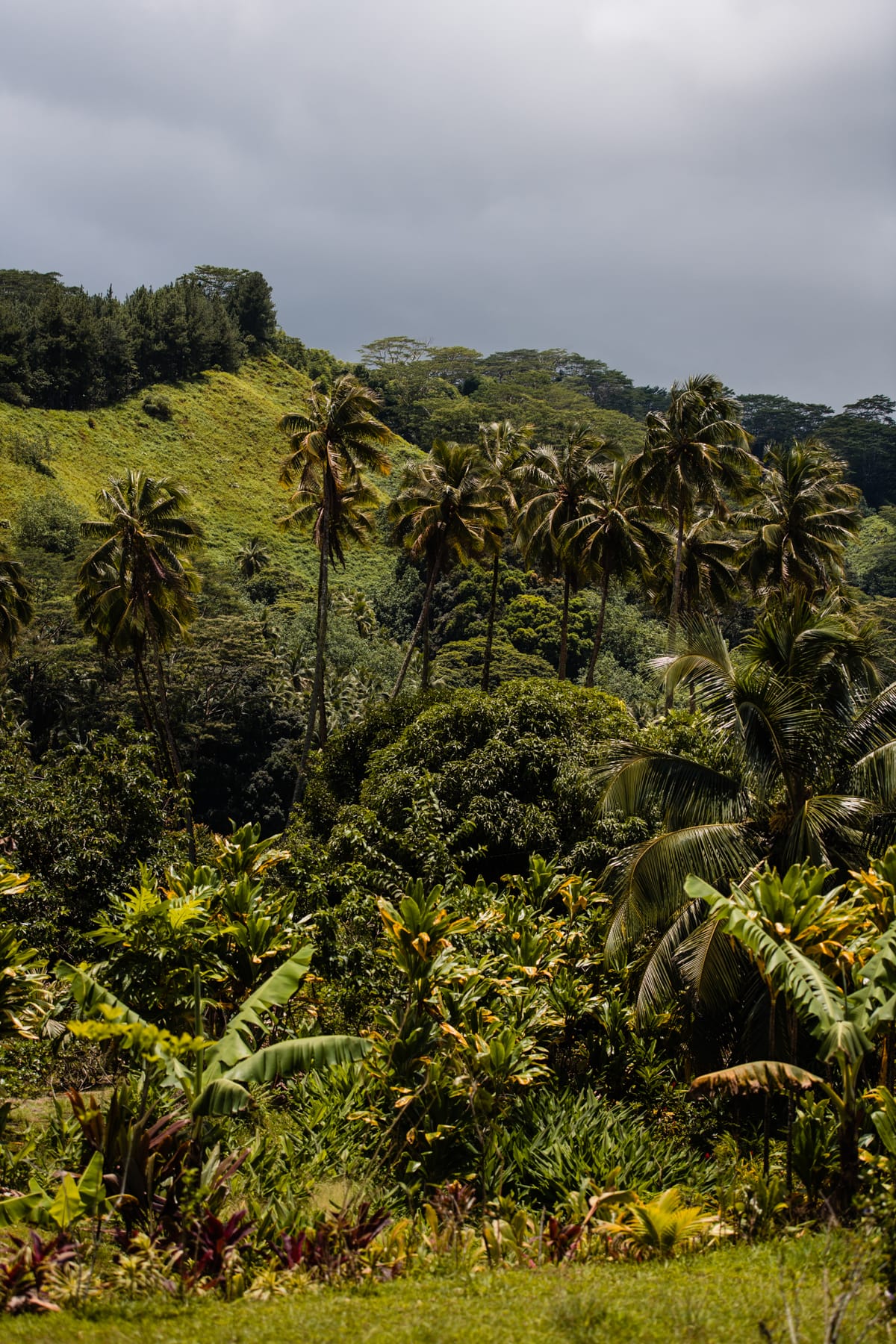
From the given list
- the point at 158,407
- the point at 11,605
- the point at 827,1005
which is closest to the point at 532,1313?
the point at 827,1005

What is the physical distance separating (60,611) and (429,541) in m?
21.7

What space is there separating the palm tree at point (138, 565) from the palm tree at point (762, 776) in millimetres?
19681

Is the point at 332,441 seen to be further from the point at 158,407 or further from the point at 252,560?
the point at 158,407

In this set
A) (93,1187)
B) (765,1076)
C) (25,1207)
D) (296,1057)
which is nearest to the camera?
(93,1187)

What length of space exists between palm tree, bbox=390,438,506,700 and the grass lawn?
24.8 m

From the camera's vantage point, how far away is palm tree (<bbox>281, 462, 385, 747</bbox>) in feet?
95.3

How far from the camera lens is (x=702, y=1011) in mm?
11062

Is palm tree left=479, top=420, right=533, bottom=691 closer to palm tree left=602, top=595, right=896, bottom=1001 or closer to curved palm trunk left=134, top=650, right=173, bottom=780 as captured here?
curved palm trunk left=134, top=650, right=173, bottom=780

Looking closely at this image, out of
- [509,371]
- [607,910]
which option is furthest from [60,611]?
[509,371]

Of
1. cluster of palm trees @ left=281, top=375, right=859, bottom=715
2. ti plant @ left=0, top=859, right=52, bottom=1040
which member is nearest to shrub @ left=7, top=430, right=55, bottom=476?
cluster of palm trees @ left=281, top=375, right=859, bottom=715

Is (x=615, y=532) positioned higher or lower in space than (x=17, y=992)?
higher

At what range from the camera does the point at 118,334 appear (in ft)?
254

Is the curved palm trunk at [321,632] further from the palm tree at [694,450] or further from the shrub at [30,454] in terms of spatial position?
the shrub at [30,454]

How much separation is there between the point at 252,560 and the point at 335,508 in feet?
127
